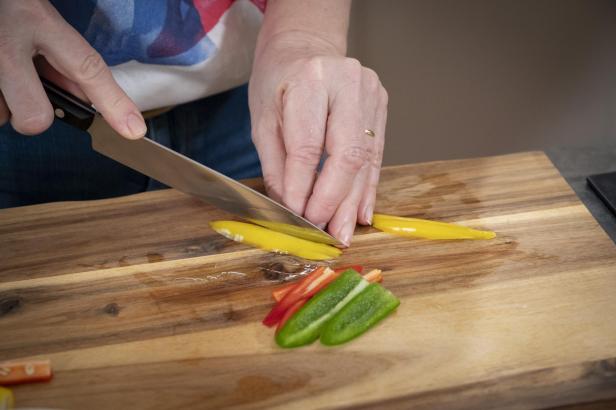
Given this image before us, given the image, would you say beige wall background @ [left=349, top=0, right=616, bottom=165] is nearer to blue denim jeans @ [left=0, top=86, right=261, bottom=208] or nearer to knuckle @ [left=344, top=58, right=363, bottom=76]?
blue denim jeans @ [left=0, top=86, right=261, bottom=208]

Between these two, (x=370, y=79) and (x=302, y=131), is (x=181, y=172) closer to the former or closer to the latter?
(x=302, y=131)

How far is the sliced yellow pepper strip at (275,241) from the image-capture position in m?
1.90

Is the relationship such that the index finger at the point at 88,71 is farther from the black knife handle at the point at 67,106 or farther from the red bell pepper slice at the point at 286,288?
the red bell pepper slice at the point at 286,288

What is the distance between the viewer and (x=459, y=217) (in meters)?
2.01

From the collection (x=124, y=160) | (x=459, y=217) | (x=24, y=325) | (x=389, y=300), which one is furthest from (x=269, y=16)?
(x=24, y=325)

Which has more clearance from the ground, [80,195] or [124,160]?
[124,160]

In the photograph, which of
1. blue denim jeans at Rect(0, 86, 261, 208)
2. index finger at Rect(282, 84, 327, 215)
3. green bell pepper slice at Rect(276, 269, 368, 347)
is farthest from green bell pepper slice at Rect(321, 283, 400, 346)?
blue denim jeans at Rect(0, 86, 261, 208)

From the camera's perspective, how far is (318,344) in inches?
64.4

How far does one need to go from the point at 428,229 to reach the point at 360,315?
37 centimetres

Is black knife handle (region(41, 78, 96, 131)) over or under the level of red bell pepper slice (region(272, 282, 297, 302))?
over

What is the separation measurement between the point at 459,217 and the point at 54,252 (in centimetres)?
106

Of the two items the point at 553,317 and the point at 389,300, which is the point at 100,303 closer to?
the point at 389,300

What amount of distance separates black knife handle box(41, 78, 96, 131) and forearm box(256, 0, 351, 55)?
545 mm

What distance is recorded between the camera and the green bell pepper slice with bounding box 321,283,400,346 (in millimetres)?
1637
